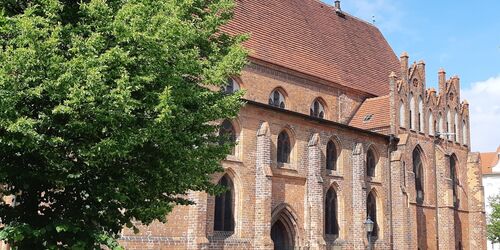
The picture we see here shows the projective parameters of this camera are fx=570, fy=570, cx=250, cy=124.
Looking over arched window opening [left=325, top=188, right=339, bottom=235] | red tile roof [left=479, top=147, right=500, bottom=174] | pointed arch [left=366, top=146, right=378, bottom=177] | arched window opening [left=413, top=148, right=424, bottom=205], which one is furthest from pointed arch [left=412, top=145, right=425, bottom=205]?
red tile roof [left=479, top=147, right=500, bottom=174]

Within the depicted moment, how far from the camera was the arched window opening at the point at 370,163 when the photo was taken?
28570 mm

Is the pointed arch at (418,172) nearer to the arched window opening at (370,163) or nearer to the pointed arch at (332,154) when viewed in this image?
the arched window opening at (370,163)

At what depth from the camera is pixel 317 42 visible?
1255 inches

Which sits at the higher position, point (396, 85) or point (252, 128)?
point (396, 85)

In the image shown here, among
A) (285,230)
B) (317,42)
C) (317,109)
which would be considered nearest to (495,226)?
(317,109)

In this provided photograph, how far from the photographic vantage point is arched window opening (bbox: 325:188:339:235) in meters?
25.9

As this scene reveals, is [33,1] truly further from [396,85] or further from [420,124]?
[420,124]

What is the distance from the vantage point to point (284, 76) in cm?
2798

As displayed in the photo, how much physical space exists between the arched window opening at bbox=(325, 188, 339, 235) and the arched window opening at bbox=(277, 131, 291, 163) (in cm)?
296

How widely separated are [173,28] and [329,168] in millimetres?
18041

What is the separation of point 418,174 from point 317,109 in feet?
21.7

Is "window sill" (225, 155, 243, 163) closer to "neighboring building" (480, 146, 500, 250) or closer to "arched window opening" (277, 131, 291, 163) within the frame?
"arched window opening" (277, 131, 291, 163)

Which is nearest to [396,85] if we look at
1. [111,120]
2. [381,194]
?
[381,194]

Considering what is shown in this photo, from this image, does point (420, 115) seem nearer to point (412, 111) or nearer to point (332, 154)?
point (412, 111)
